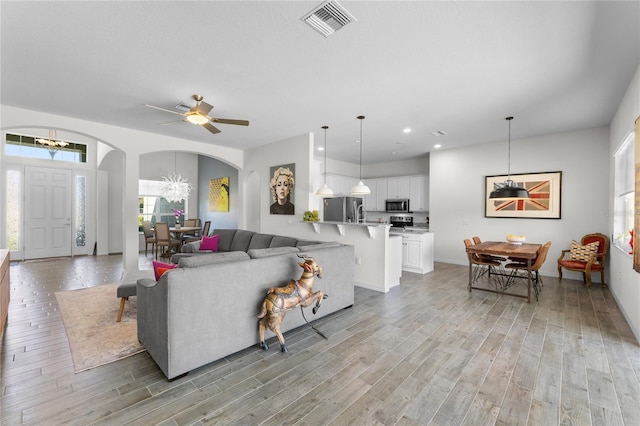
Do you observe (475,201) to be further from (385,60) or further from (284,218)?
(385,60)

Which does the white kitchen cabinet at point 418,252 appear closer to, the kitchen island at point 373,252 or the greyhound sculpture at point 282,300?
the kitchen island at point 373,252

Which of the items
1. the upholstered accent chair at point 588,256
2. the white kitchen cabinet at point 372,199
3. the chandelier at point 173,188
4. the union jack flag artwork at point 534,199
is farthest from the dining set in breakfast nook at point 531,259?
the chandelier at point 173,188

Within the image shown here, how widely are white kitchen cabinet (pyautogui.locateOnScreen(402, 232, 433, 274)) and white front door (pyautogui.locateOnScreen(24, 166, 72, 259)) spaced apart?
850cm

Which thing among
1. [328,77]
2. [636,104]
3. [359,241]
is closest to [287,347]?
[359,241]

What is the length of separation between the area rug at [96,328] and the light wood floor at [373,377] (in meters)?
0.10

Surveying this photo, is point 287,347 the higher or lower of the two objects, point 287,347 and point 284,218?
the lower

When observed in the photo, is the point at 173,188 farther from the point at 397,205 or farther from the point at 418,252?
the point at 418,252

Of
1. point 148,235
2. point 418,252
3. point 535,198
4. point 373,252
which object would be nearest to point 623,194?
point 535,198

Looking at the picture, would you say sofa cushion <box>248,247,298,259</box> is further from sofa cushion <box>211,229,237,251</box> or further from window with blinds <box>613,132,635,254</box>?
window with blinds <box>613,132,635,254</box>

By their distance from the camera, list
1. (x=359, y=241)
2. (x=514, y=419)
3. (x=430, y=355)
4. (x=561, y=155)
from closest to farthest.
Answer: (x=514, y=419) < (x=430, y=355) < (x=359, y=241) < (x=561, y=155)

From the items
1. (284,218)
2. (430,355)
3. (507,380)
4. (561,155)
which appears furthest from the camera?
(284,218)

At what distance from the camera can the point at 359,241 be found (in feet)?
15.9

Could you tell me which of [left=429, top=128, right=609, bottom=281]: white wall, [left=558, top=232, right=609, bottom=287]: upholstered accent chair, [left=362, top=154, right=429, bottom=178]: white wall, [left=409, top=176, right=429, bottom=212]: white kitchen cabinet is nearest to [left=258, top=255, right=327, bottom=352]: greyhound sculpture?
[left=558, top=232, right=609, bottom=287]: upholstered accent chair

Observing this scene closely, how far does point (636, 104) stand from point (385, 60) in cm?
274
